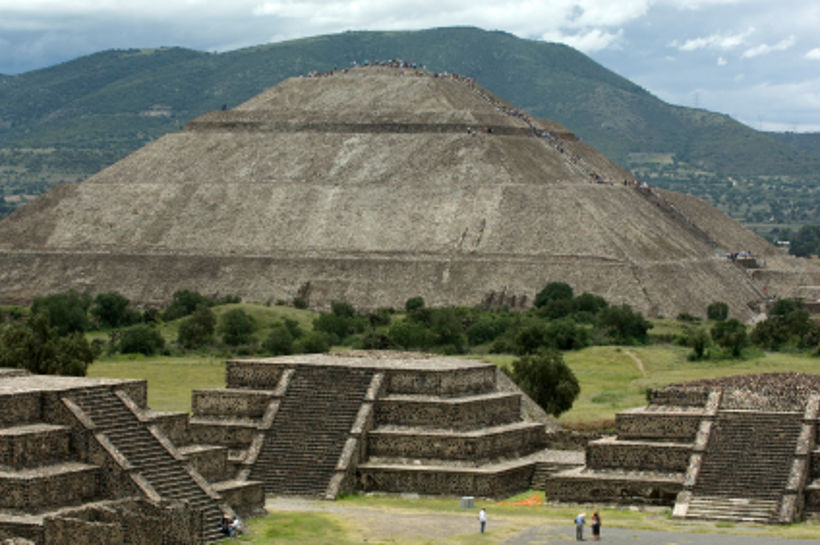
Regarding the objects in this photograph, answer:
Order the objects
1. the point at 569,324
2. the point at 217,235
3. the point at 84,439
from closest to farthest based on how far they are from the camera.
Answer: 1. the point at 84,439
2. the point at 569,324
3. the point at 217,235

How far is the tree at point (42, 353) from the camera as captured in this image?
5922 centimetres

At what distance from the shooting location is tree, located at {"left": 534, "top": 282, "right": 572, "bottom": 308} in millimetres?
97812

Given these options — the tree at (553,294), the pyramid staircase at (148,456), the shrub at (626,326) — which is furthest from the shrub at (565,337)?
the pyramid staircase at (148,456)

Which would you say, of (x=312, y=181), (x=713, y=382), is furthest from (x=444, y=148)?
(x=713, y=382)

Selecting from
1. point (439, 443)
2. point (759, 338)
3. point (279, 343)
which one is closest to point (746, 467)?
point (439, 443)

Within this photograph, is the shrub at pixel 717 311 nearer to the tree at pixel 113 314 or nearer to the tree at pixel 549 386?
the tree at pixel 113 314

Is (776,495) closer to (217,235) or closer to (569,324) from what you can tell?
(569,324)

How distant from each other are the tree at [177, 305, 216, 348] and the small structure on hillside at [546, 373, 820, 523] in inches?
1582

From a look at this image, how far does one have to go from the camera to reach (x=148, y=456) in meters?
37.2

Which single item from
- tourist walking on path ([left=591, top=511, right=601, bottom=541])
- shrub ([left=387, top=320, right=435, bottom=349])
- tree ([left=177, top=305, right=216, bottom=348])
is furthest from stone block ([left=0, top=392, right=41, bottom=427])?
tree ([left=177, top=305, right=216, bottom=348])

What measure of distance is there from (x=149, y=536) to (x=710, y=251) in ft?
291

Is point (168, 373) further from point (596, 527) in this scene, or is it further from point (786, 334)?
point (596, 527)

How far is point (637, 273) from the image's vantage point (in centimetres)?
10294

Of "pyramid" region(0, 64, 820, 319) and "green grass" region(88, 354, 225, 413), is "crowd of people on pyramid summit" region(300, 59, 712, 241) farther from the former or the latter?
"green grass" region(88, 354, 225, 413)
